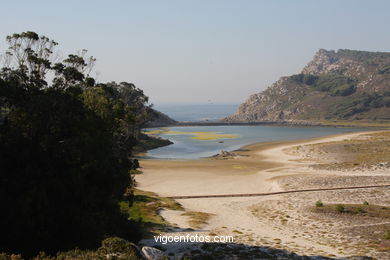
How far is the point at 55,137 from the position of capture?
21.1 m

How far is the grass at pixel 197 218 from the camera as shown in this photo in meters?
30.8

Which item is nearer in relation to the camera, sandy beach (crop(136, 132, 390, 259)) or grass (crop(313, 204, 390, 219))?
sandy beach (crop(136, 132, 390, 259))

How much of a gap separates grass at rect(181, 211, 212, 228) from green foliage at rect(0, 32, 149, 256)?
7.47 metres

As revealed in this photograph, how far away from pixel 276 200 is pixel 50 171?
26127mm

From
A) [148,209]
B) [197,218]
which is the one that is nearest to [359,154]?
[197,218]

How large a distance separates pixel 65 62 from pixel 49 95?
17.2 ft

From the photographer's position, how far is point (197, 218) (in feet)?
108

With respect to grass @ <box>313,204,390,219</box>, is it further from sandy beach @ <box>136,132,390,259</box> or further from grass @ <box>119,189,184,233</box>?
grass @ <box>119,189,184,233</box>

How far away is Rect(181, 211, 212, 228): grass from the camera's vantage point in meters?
30.8

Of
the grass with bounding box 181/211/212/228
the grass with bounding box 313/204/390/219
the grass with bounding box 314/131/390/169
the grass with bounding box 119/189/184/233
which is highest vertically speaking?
the grass with bounding box 314/131/390/169

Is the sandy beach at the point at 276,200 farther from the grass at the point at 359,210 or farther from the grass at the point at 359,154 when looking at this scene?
the grass at the point at 359,154

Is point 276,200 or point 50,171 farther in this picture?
point 276,200

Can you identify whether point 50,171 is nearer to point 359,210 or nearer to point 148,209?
point 148,209

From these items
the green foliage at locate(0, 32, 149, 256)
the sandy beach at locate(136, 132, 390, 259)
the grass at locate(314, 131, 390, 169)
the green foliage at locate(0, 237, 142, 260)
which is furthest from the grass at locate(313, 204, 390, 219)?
the grass at locate(314, 131, 390, 169)
